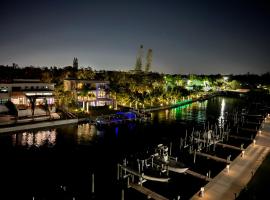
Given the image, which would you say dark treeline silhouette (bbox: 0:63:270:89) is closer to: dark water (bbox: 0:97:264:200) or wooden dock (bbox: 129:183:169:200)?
dark water (bbox: 0:97:264:200)

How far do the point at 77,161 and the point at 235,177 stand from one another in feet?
64.9

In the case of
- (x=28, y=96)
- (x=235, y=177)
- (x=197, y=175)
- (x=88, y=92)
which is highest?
(x=88, y=92)

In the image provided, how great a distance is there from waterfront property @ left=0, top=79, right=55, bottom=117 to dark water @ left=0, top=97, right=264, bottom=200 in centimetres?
624

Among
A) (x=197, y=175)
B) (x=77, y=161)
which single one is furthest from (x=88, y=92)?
(x=197, y=175)

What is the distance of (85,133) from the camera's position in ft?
144

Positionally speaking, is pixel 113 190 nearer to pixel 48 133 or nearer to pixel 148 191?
pixel 148 191

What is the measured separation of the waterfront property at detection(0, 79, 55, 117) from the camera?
155ft

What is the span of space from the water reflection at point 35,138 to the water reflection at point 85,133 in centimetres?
449

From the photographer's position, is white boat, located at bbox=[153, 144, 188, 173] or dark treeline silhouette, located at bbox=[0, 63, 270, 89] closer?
white boat, located at bbox=[153, 144, 188, 173]

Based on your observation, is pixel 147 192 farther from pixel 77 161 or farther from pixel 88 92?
pixel 88 92

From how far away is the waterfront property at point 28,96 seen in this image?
47141 mm

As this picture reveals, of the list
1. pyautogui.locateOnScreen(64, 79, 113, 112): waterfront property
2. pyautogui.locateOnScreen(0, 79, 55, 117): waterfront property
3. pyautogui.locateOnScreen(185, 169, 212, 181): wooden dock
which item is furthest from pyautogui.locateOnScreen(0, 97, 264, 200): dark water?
pyautogui.locateOnScreen(64, 79, 113, 112): waterfront property

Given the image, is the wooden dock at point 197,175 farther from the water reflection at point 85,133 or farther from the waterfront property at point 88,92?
the waterfront property at point 88,92

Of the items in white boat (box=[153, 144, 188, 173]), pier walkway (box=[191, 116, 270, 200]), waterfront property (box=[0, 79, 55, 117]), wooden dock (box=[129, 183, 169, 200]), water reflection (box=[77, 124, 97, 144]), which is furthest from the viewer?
waterfront property (box=[0, 79, 55, 117])
